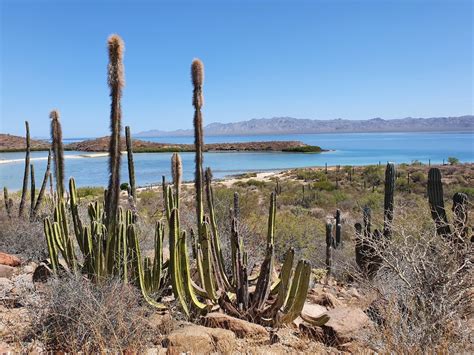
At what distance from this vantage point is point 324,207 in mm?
21469

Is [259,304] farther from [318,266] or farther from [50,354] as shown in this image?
[318,266]

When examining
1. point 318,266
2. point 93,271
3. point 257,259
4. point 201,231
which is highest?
point 201,231

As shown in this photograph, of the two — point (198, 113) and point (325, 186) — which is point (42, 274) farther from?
point (325, 186)

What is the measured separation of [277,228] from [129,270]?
7.48 m

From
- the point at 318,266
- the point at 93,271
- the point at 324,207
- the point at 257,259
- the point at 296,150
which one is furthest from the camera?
the point at 296,150

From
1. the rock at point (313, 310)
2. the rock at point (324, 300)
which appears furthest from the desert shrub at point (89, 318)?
the rock at point (324, 300)

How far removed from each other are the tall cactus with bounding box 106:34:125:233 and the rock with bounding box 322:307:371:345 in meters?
2.98

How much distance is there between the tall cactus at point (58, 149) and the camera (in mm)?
6637

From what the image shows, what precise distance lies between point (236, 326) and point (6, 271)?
13.9 ft

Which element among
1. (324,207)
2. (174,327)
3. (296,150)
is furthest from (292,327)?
(296,150)

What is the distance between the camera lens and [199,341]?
420cm

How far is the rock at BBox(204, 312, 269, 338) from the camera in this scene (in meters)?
4.80

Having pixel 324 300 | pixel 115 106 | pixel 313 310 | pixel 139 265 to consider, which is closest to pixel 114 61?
pixel 115 106

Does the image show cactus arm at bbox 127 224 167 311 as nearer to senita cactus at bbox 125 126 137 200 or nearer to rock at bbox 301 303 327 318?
rock at bbox 301 303 327 318
